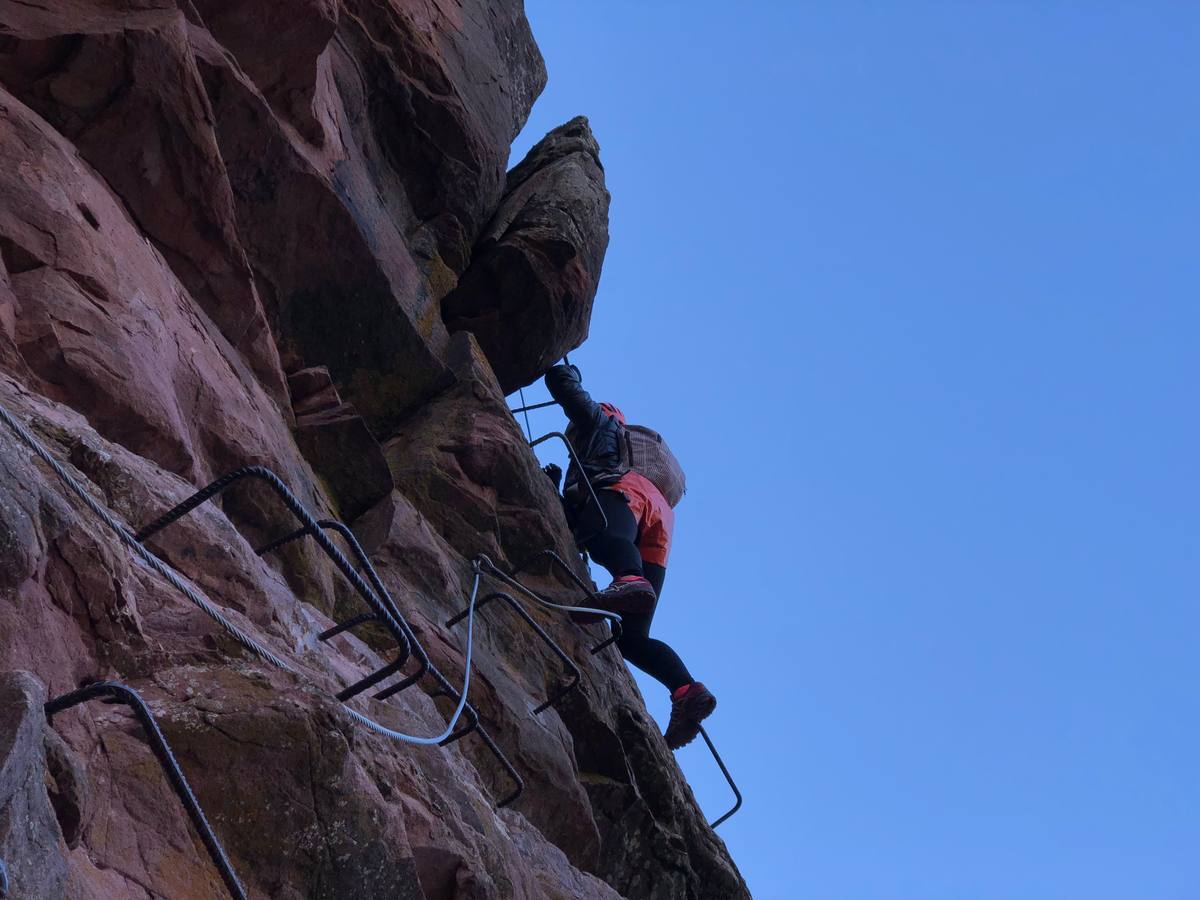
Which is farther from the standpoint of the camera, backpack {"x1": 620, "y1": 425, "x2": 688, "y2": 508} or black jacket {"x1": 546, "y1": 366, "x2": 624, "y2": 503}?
backpack {"x1": 620, "y1": 425, "x2": 688, "y2": 508}

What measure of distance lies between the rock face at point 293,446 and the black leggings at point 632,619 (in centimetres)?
52

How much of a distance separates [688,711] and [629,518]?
5.98 ft

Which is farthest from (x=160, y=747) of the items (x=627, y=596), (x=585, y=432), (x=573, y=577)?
(x=585, y=432)

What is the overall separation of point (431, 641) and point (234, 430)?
5.70 ft

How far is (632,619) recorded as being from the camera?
11250 mm

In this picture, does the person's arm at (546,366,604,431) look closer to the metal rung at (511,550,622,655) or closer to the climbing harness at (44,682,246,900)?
the metal rung at (511,550,622,655)

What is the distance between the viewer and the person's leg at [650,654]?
11.1 metres

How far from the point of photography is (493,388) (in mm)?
10953

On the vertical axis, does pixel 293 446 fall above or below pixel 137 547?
above

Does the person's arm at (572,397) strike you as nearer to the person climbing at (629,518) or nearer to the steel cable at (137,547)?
the person climbing at (629,518)

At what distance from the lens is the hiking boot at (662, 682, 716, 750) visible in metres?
11.0

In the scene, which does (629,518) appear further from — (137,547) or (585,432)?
(137,547)

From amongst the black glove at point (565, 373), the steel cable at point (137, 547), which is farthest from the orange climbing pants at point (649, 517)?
the steel cable at point (137, 547)

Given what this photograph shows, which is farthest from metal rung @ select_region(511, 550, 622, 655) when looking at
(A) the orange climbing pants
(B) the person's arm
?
(B) the person's arm
